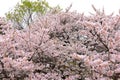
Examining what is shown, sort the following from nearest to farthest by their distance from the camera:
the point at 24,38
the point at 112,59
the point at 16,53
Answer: the point at 112,59, the point at 16,53, the point at 24,38

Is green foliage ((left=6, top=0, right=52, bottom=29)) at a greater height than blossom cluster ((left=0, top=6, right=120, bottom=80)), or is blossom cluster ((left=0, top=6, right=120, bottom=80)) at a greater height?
green foliage ((left=6, top=0, right=52, bottom=29))

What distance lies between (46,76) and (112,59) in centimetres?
218

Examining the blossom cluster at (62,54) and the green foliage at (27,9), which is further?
the green foliage at (27,9)

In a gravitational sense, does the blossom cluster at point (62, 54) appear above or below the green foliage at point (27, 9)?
below

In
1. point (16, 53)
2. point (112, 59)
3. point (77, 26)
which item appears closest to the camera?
point (112, 59)

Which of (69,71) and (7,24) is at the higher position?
(7,24)

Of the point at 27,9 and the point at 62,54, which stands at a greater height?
the point at 27,9

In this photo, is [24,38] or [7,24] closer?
[24,38]

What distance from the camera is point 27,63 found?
10250 mm

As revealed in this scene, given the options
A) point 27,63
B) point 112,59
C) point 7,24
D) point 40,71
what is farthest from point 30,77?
point 7,24

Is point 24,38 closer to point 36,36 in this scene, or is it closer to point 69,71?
point 36,36

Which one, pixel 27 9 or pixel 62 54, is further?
pixel 27 9

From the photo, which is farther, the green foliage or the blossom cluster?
the green foliage

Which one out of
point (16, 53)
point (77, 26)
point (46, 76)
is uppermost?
point (77, 26)
